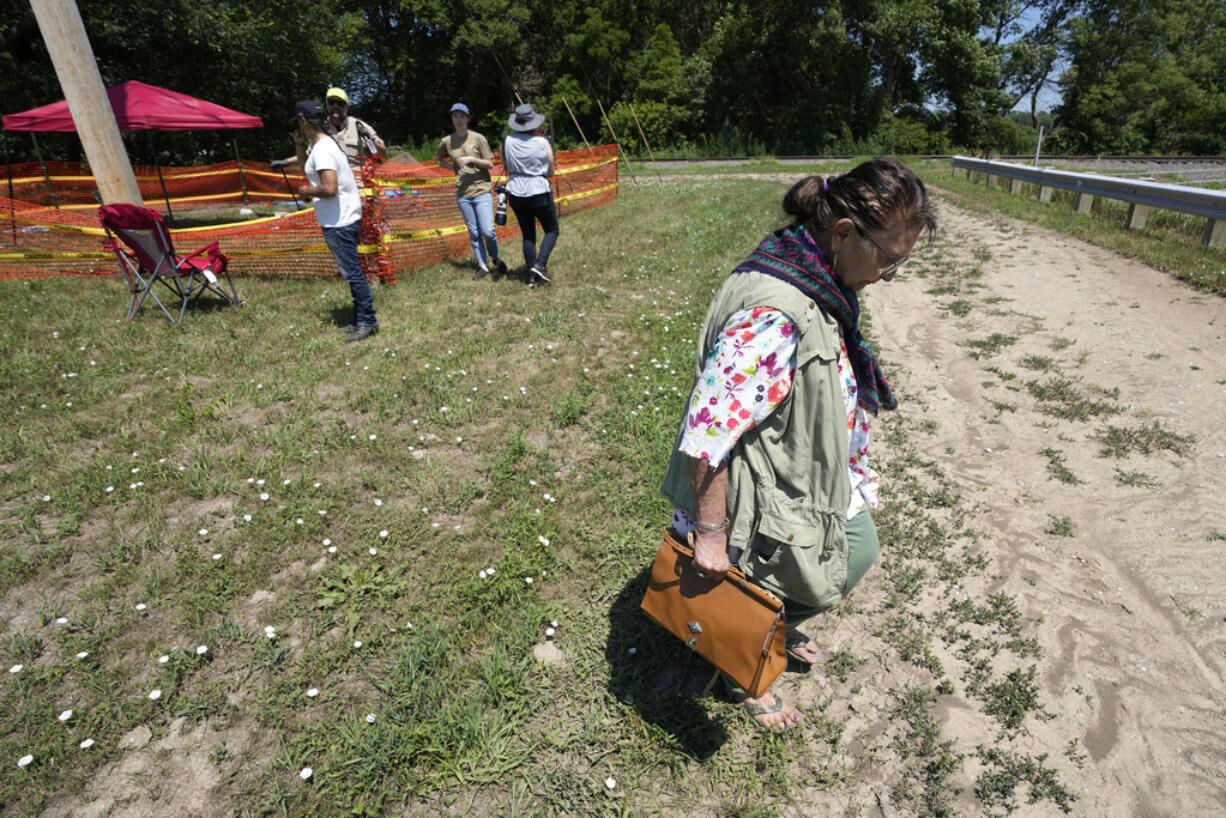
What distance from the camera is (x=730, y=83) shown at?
114 feet

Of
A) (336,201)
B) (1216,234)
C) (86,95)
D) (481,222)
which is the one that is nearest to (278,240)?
(86,95)

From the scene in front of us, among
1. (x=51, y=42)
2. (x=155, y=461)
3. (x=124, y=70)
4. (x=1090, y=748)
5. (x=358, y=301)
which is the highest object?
(x=124, y=70)

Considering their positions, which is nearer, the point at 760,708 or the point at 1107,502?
the point at 760,708

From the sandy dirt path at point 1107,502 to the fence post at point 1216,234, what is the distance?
4.25 feet

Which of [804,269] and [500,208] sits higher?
[804,269]

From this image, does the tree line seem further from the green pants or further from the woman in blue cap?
the green pants

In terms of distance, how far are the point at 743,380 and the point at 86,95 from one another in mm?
9341

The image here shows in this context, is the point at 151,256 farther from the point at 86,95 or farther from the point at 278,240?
the point at 86,95

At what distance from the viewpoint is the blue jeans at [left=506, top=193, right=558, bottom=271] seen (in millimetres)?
6961

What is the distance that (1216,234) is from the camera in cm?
786

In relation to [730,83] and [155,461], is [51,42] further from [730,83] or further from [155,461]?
[730,83]

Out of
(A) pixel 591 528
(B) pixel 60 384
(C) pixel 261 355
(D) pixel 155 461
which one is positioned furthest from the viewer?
(C) pixel 261 355

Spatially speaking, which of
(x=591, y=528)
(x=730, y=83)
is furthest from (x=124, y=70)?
(x=730, y=83)

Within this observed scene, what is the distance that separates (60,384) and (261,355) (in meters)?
1.39
